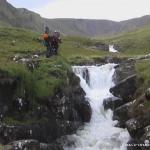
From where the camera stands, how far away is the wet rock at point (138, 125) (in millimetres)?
47406

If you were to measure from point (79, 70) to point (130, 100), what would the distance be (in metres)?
13.0

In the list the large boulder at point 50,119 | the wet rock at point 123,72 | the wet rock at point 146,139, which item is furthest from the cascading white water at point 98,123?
the wet rock at point 146,139

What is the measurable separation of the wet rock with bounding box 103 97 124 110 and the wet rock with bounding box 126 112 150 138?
35.6 feet

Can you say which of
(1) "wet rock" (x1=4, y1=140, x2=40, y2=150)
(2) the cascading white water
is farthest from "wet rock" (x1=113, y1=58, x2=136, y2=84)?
(1) "wet rock" (x1=4, y1=140, x2=40, y2=150)

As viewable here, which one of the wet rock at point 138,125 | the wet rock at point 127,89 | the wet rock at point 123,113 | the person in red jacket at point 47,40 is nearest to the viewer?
the wet rock at point 138,125

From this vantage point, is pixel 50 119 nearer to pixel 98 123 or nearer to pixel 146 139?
pixel 98 123

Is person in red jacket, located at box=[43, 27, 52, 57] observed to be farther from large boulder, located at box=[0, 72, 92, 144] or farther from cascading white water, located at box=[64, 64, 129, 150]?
cascading white water, located at box=[64, 64, 129, 150]

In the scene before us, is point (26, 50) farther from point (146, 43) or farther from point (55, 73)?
point (146, 43)

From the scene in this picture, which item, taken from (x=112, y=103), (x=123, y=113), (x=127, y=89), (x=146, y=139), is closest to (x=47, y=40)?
(x=112, y=103)

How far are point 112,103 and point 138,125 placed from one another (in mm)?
12466

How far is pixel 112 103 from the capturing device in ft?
197

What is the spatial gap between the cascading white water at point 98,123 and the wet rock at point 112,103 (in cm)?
67

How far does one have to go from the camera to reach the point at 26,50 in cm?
8812

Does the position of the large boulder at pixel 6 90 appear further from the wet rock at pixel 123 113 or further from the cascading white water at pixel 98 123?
the wet rock at pixel 123 113
